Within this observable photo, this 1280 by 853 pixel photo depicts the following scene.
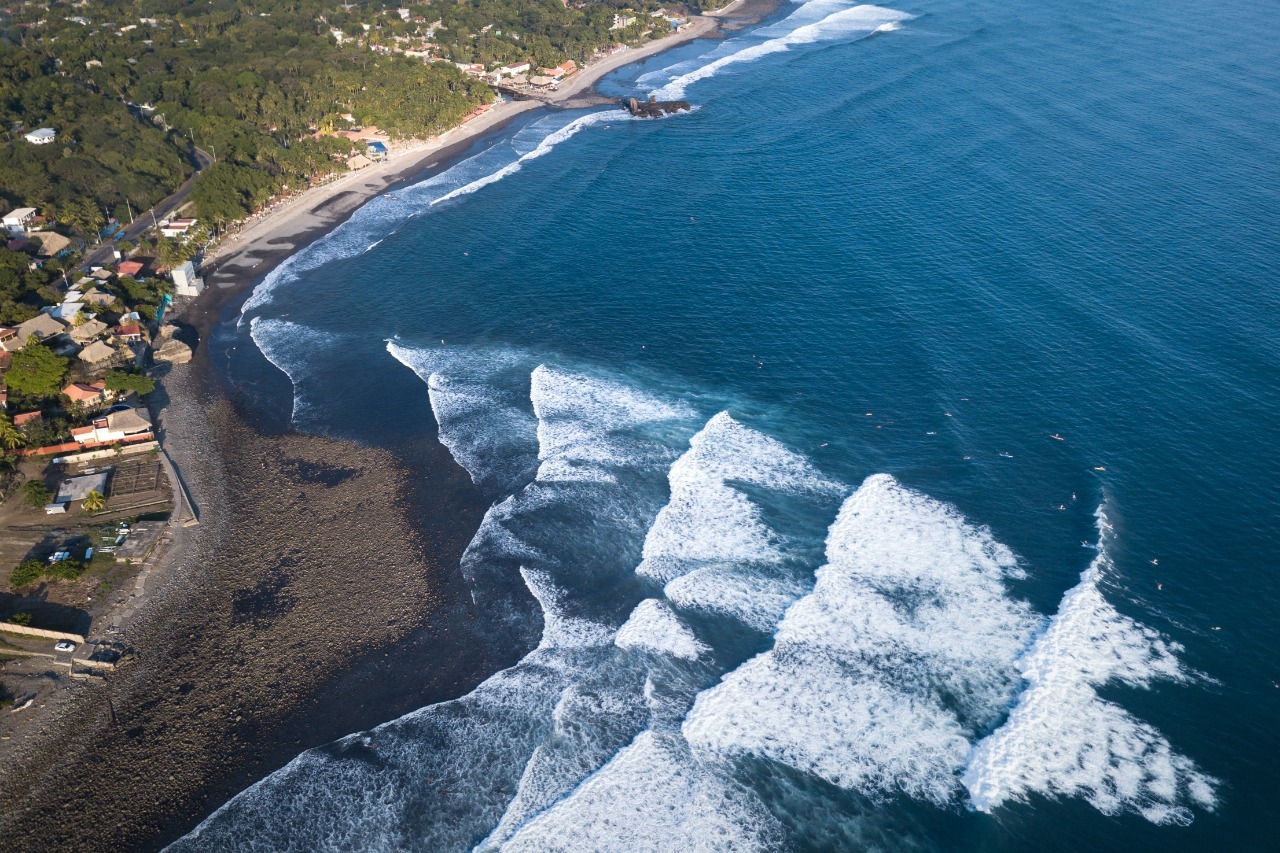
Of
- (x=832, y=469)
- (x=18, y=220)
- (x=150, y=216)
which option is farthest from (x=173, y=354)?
(x=832, y=469)

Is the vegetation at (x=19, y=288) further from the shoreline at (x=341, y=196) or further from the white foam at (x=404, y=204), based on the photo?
the white foam at (x=404, y=204)

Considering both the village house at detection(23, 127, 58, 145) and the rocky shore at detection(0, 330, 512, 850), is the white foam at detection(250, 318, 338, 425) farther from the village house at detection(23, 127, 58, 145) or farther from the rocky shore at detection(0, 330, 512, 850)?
the village house at detection(23, 127, 58, 145)

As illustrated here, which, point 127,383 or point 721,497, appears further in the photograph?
point 127,383

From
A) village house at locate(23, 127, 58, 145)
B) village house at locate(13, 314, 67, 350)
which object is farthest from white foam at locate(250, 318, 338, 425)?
village house at locate(23, 127, 58, 145)

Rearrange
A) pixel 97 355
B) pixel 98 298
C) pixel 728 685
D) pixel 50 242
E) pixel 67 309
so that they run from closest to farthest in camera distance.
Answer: pixel 728 685, pixel 97 355, pixel 67 309, pixel 98 298, pixel 50 242

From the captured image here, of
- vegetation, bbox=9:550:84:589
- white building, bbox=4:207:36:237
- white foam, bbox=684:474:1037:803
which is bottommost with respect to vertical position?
white foam, bbox=684:474:1037:803

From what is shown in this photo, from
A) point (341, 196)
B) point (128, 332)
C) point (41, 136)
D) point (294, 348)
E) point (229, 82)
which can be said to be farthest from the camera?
point (229, 82)

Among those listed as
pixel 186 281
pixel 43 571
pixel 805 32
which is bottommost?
pixel 43 571

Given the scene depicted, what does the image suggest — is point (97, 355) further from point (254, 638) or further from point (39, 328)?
point (254, 638)
